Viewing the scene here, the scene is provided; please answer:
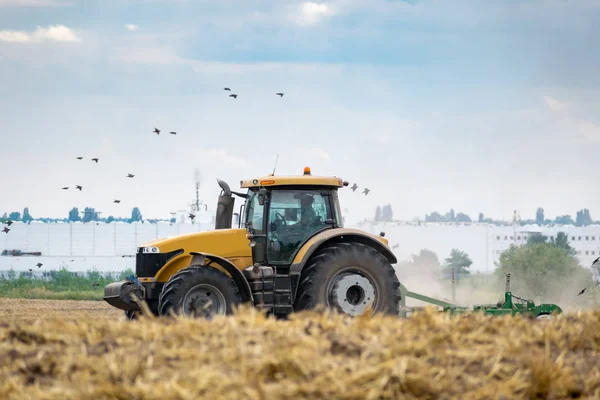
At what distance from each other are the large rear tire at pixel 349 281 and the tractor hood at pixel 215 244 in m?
1.28

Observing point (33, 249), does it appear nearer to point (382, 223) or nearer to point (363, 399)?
point (382, 223)

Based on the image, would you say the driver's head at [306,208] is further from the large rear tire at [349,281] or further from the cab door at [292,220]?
the large rear tire at [349,281]

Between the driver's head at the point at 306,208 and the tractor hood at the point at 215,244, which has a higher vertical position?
the driver's head at the point at 306,208

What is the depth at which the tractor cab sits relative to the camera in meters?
16.1

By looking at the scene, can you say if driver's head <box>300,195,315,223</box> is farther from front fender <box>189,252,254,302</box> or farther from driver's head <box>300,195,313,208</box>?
front fender <box>189,252,254,302</box>

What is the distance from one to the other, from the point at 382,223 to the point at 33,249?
2119 inches

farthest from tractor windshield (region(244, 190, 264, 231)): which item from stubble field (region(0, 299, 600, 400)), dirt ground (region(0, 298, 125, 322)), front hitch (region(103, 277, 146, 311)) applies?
dirt ground (region(0, 298, 125, 322))

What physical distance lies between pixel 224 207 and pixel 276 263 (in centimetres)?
188

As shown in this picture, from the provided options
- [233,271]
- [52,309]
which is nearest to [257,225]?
[233,271]

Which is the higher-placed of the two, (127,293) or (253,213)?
(253,213)

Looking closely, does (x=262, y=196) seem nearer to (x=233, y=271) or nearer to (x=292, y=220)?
(x=292, y=220)

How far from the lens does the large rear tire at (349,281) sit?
50.3 ft

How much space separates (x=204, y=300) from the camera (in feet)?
49.4

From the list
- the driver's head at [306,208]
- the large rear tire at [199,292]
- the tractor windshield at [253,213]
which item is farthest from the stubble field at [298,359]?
the tractor windshield at [253,213]
